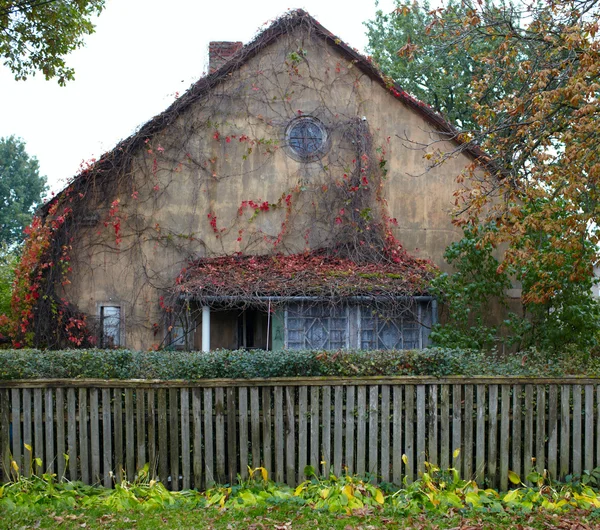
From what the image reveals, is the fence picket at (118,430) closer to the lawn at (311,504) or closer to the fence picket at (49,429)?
the lawn at (311,504)

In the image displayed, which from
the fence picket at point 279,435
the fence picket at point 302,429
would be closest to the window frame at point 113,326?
the fence picket at point 279,435

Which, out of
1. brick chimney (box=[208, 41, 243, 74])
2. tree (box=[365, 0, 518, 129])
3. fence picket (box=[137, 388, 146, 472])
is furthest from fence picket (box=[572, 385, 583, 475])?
tree (box=[365, 0, 518, 129])

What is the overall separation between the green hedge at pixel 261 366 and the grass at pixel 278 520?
147 centimetres

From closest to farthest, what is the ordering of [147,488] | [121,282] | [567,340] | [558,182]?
1. [147,488]
2. [558,182]
3. [567,340]
4. [121,282]

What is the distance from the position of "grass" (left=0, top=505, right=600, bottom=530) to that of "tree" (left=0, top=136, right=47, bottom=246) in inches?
1737

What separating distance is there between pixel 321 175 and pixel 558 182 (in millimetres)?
6036

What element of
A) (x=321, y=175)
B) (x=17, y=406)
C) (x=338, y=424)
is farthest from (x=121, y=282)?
(x=338, y=424)

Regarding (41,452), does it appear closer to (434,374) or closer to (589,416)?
(434,374)

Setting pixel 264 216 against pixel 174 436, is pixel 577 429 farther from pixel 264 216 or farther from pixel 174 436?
pixel 264 216

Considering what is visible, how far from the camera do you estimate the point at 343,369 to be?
6.91 meters

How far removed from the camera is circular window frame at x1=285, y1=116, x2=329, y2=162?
1491 centimetres

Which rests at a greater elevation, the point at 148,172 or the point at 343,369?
the point at 148,172

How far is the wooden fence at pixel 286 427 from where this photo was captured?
6734mm

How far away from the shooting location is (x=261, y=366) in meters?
6.93
